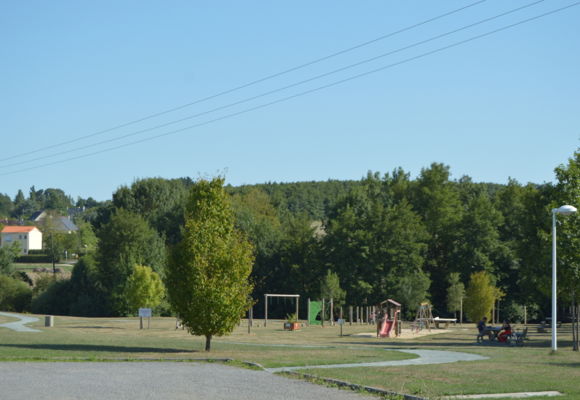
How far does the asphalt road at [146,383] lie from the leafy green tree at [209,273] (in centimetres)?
595

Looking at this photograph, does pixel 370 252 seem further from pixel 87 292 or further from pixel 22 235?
pixel 22 235

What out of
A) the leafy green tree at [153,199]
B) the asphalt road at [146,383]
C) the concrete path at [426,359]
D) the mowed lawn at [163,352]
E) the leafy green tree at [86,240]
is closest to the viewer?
the asphalt road at [146,383]

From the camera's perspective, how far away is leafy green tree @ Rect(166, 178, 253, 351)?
3008 cm

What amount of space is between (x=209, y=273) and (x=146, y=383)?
1146cm

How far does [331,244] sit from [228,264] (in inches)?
1895

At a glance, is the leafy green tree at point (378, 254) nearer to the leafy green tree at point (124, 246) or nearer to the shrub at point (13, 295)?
the leafy green tree at point (124, 246)

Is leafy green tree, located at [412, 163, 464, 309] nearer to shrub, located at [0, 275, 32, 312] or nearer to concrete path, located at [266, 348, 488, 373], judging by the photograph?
shrub, located at [0, 275, 32, 312]

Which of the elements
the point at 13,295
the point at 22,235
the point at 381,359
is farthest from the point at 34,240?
the point at 381,359

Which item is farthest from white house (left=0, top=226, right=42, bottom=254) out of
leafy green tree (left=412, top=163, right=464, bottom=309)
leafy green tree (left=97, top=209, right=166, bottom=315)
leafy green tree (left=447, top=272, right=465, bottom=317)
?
leafy green tree (left=447, top=272, right=465, bottom=317)

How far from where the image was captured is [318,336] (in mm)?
47000

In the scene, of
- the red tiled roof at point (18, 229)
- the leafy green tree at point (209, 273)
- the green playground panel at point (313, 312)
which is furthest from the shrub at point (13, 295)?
the red tiled roof at point (18, 229)

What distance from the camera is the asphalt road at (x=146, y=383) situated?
1700 cm

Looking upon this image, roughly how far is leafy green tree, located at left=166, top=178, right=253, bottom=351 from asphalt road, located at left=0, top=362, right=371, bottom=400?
5.95m

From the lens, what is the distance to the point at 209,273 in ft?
100
